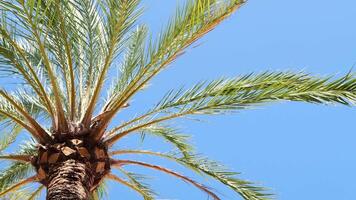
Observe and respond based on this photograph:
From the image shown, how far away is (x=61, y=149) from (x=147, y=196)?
2421mm

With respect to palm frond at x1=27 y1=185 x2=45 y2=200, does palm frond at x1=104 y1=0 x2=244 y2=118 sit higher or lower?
higher

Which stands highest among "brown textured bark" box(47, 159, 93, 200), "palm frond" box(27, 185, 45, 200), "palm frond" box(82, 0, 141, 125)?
"palm frond" box(82, 0, 141, 125)

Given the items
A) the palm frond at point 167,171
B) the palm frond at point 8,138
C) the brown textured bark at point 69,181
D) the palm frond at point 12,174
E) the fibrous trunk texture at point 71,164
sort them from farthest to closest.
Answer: the palm frond at point 8,138 → the palm frond at point 12,174 → the palm frond at point 167,171 → the fibrous trunk texture at point 71,164 → the brown textured bark at point 69,181

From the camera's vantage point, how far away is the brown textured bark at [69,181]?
246 inches

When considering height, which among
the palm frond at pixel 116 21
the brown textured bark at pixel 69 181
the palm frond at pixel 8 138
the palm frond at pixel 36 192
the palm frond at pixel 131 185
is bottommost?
the brown textured bark at pixel 69 181

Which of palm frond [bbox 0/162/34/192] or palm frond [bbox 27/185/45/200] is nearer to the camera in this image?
palm frond [bbox 27/185/45/200]

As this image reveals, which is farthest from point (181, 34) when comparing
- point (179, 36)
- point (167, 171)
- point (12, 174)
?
point (12, 174)

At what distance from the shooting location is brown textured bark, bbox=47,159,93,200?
625cm

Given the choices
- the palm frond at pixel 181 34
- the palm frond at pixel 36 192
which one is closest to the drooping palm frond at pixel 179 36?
the palm frond at pixel 181 34

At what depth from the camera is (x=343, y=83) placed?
6.93m

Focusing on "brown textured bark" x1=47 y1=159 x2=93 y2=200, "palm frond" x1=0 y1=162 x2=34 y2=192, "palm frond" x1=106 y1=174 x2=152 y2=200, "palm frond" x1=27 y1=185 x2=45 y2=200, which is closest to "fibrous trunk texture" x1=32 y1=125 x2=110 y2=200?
"brown textured bark" x1=47 y1=159 x2=93 y2=200

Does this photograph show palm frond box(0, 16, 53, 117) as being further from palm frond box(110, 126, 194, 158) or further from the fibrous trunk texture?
palm frond box(110, 126, 194, 158)

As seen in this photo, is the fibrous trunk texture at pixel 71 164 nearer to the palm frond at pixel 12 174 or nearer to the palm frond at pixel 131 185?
the palm frond at pixel 131 185

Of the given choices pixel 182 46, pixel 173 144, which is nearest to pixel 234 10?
pixel 182 46
